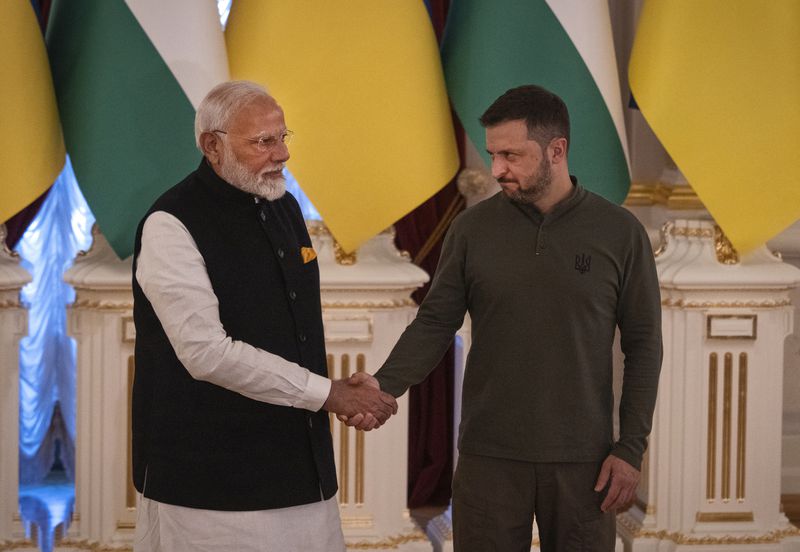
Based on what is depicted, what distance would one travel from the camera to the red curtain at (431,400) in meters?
4.25

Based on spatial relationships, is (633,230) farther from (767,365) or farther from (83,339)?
(83,339)

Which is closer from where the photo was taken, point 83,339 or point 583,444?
point 583,444

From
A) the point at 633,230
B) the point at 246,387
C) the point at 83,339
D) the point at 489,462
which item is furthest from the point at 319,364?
the point at 83,339

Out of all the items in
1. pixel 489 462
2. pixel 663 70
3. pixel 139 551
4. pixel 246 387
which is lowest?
pixel 139 551

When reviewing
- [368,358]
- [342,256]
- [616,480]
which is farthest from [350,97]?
[616,480]

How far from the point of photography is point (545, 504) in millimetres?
2342

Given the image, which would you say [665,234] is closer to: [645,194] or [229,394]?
[645,194]

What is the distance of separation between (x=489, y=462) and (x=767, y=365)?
1692 mm

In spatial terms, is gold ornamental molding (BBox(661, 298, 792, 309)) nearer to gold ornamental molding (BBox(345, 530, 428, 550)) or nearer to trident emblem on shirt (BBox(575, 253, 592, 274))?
gold ornamental molding (BBox(345, 530, 428, 550))

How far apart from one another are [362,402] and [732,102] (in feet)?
5.68

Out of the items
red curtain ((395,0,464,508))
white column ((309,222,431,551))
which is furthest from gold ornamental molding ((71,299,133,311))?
red curtain ((395,0,464,508))

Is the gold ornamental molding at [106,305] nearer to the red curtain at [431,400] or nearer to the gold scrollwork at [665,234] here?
the red curtain at [431,400]

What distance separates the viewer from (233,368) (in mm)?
2150

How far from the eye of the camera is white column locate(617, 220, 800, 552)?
3668 millimetres
